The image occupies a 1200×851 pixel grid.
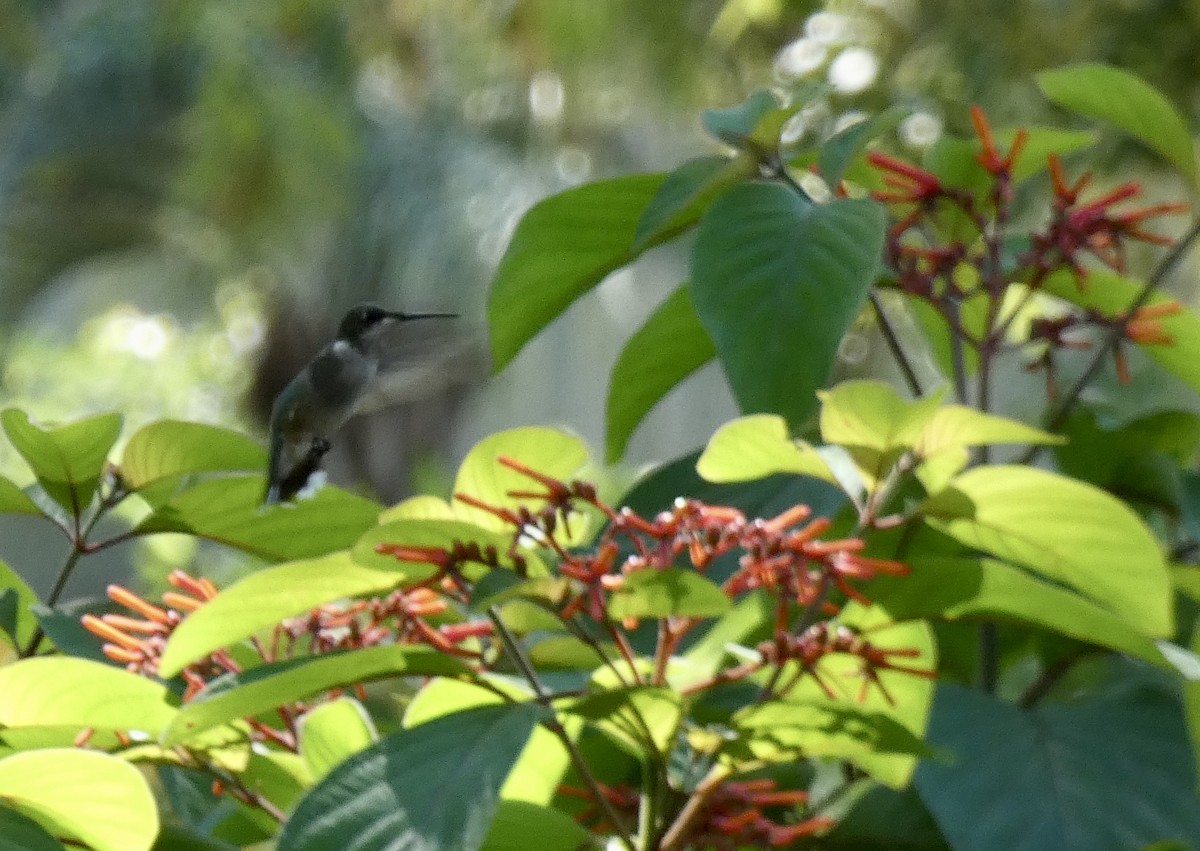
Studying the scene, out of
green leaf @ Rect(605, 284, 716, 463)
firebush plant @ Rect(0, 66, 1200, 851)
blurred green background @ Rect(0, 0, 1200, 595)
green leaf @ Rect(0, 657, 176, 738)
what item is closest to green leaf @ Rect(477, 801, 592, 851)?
firebush plant @ Rect(0, 66, 1200, 851)

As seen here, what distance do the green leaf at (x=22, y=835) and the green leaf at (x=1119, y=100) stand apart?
0.48 metres

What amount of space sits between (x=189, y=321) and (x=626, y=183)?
657 cm

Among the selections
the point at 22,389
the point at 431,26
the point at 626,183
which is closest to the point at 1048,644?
the point at 626,183

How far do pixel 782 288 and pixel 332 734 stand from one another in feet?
0.70

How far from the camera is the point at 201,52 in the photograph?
6.03 meters

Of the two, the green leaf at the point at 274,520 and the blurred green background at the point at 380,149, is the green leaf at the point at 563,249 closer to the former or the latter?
the green leaf at the point at 274,520

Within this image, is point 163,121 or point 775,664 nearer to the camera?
point 775,664

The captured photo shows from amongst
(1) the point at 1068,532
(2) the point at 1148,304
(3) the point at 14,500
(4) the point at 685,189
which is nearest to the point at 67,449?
(3) the point at 14,500

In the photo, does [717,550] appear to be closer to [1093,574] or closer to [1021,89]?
[1093,574]

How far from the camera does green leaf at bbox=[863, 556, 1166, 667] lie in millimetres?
493

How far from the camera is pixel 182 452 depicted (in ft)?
2.02

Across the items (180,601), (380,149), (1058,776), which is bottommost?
(380,149)

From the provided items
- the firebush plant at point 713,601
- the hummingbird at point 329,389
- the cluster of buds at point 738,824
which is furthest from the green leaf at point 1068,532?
the hummingbird at point 329,389

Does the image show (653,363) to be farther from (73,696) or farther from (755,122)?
(73,696)
